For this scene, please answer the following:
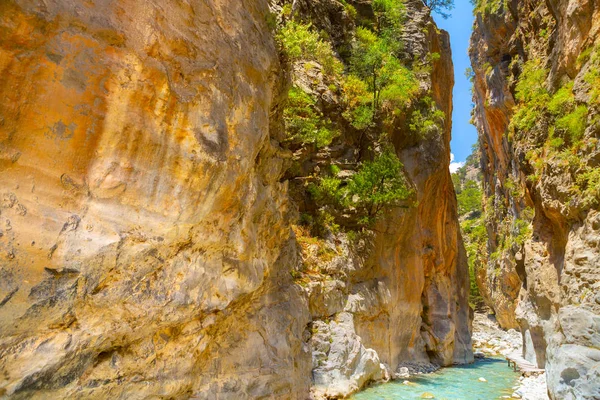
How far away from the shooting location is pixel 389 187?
47.5 ft

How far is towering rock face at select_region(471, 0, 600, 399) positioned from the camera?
822cm

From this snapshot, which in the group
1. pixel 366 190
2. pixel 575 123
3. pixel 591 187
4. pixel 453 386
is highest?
pixel 575 123

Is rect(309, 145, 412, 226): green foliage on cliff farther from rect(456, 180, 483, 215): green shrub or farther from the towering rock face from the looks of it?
rect(456, 180, 483, 215): green shrub

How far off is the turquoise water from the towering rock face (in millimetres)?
1772

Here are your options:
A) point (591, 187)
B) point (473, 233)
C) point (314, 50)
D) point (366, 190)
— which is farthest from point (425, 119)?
point (473, 233)

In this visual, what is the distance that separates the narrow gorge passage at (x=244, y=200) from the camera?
4301 mm

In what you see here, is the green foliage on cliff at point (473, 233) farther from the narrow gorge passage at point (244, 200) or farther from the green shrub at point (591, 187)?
the green shrub at point (591, 187)

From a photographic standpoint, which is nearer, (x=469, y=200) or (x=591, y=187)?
(x=591, y=187)

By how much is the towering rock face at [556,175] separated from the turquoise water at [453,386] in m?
1.77

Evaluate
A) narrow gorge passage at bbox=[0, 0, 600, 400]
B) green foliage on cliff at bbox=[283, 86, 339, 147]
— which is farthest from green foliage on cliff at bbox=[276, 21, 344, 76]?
green foliage on cliff at bbox=[283, 86, 339, 147]

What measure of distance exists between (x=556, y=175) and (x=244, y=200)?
9.68 m

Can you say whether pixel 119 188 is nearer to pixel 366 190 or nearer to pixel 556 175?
pixel 366 190

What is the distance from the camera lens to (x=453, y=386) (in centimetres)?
1325

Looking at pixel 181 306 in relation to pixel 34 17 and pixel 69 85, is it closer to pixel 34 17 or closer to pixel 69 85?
pixel 69 85
